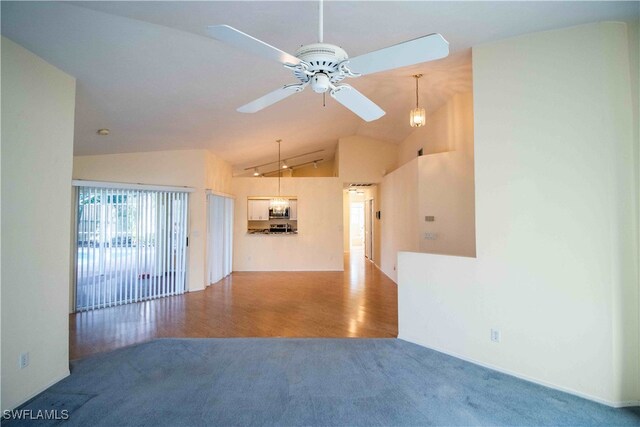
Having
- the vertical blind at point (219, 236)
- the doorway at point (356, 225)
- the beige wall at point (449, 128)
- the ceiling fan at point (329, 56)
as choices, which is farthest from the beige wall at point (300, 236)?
the ceiling fan at point (329, 56)

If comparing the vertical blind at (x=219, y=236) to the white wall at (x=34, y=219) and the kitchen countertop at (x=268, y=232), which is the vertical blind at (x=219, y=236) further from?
the white wall at (x=34, y=219)

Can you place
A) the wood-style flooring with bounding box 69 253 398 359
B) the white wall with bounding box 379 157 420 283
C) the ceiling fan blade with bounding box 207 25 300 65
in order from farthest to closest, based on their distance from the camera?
the white wall with bounding box 379 157 420 283 < the wood-style flooring with bounding box 69 253 398 359 < the ceiling fan blade with bounding box 207 25 300 65

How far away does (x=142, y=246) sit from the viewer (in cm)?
530

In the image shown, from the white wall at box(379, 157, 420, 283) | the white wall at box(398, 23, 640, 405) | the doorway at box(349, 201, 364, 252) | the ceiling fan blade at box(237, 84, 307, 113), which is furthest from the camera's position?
the doorway at box(349, 201, 364, 252)

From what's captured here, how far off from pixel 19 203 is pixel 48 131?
69cm

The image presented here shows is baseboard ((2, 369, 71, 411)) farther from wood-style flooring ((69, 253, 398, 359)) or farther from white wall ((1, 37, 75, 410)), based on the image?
wood-style flooring ((69, 253, 398, 359))

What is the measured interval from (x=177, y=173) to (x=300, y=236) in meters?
3.73

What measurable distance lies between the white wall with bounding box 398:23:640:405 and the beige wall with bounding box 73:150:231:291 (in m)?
4.79

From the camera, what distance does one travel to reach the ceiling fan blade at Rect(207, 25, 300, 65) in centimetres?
147

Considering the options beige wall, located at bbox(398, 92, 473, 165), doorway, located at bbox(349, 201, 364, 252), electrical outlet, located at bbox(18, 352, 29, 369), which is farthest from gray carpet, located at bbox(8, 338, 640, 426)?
doorway, located at bbox(349, 201, 364, 252)

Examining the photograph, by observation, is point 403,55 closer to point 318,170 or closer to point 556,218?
point 556,218

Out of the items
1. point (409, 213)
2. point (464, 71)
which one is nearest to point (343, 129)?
point (409, 213)

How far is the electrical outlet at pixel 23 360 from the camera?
2.35 m

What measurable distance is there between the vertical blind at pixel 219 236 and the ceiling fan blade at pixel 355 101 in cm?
493
